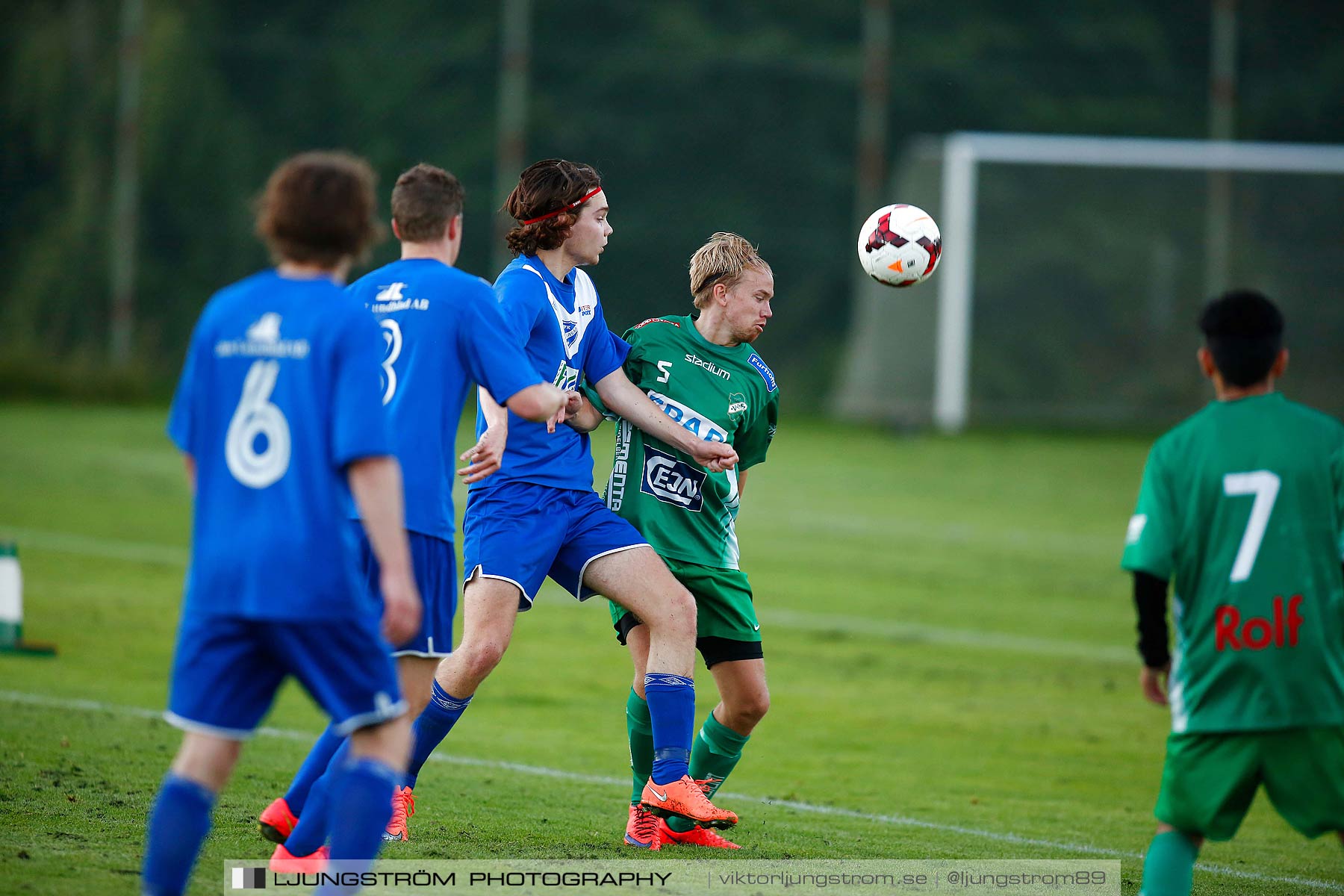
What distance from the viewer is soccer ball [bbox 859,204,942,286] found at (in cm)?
659

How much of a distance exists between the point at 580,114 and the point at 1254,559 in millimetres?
22392

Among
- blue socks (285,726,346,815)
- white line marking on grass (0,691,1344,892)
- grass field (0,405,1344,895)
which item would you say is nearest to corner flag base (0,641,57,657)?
grass field (0,405,1344,895)

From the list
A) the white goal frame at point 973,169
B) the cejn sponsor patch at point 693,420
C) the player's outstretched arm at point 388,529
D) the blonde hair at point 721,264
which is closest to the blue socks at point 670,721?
the cejn sponsor patch at point 693,420

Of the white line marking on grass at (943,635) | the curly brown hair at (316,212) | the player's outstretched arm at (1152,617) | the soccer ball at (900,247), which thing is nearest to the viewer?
the curly brown hair at (316,212)

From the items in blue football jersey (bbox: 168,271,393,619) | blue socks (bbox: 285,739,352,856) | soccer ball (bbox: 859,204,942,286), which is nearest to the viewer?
blue football jersey (bbox: 168,271,393,619)

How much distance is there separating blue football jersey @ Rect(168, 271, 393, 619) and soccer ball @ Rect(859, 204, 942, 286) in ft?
11.0

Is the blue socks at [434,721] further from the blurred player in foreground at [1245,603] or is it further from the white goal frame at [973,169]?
the white goal frame at [973,169]

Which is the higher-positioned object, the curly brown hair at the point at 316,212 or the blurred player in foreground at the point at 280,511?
the curly brown hair at the point at 316,212

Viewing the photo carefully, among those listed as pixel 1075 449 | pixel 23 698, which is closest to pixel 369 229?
pixel 23 698

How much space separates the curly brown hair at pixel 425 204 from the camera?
15.4 feet

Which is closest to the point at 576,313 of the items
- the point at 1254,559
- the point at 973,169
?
the point at 1254,559

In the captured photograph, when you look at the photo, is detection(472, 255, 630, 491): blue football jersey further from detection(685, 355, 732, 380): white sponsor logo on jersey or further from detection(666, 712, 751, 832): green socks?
detection(666, 712, 751, 832): green socks

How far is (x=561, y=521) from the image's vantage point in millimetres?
5391

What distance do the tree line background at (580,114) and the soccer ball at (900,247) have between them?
16292 millimetres
